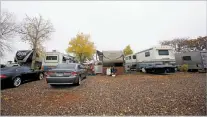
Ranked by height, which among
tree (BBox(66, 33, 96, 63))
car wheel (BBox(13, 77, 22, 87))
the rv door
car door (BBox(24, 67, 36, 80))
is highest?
tree (BBox(66, 33, 96, 63))

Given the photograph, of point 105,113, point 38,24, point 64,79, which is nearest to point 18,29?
point 38,24

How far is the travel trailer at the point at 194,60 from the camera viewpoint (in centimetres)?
1525

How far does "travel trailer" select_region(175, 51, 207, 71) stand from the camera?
600 inches

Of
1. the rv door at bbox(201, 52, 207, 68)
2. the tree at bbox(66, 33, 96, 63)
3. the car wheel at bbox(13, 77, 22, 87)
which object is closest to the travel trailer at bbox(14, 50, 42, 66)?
the car wheel at bbox(13, 77, 22, 87)

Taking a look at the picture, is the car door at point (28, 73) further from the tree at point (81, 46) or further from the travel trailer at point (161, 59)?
the tree at point (81, 46)

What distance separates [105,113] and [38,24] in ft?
77.5

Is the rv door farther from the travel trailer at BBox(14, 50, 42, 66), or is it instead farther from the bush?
the travel trailer at BBox(14, 50, 42, 66)

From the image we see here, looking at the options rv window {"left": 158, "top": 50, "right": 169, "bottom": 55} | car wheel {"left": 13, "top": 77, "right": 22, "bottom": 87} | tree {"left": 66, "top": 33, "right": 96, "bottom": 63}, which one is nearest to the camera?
car wheel {"left": 13, "top": 77, "right": 22, "bottom": 87}

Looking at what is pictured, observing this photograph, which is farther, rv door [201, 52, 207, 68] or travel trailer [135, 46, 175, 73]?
rv door [201, 52, 207, 68]

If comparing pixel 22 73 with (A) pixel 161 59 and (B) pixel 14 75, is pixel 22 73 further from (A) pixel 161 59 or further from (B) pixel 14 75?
(A) pixel 161 59

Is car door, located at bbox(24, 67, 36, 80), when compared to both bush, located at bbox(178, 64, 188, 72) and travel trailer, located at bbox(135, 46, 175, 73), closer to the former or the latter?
travel trailer, located at bbox(135, 46, 175, 73)

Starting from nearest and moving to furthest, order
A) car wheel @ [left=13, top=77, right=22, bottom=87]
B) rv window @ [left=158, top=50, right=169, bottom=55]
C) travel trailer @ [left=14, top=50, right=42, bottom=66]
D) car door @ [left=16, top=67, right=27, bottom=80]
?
car wheel @ [left=13, top=77, right=22, bottom=87] → car door @ [left=16, top=67, right=27, bottom=80] → rv window @ [left=158, top=50, right=169, bottom=55] → travel trailer @ [left=14, top=50, right=42, bottom=66]

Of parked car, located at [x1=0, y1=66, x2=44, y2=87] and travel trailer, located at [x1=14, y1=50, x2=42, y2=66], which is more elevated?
travel trailer, located at [x1=14, y1=50, x2=42, y2=66]

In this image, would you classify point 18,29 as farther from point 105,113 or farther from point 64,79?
point 105,113
